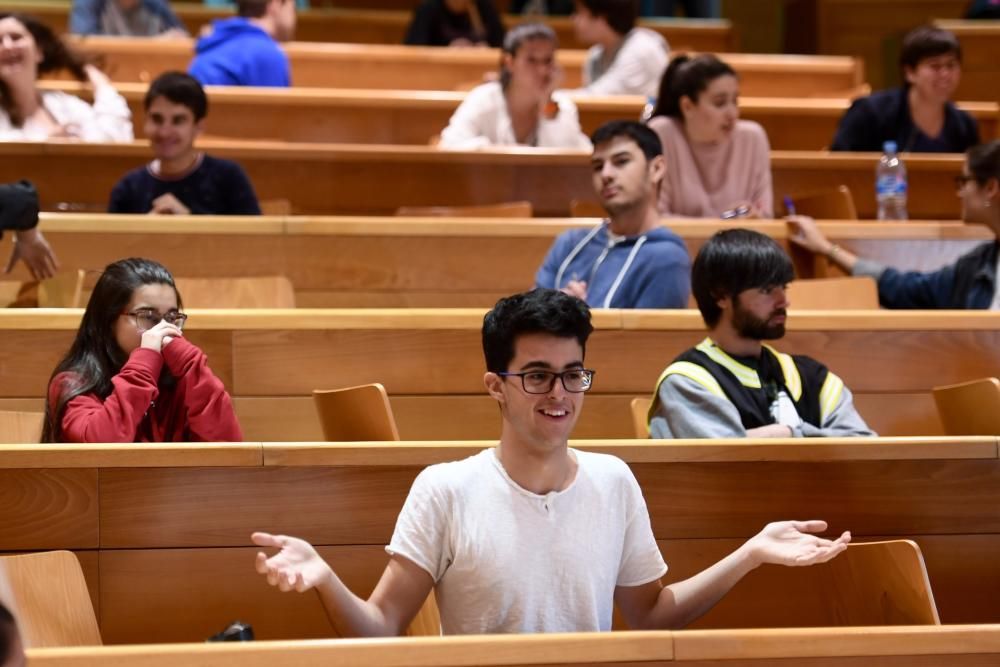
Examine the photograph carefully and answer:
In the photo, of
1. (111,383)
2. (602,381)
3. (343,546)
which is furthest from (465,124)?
(343,546)

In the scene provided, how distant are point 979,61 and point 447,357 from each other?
3090mm

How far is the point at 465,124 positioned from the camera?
12.5ft

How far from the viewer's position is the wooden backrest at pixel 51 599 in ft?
5.00

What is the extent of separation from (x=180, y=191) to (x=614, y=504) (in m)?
1.88

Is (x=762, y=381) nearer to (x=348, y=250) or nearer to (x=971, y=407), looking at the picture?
(x=971, y=407)

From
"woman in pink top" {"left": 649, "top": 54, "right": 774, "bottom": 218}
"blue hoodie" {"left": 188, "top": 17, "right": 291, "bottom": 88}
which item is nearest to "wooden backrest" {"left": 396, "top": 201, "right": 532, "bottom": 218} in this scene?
"woman in pink top" {"left": 649, "top": 54, "right": 774, "bottom": 218}

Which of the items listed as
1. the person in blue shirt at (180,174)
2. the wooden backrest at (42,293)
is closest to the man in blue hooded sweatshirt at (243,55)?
the person in blue shirt at (180,174)

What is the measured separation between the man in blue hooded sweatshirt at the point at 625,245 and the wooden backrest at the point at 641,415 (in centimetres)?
49

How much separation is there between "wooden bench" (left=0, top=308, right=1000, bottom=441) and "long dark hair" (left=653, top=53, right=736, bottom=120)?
1.01m

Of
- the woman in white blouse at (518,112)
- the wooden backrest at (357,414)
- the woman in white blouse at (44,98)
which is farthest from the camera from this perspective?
the woman in white blouse at (518,112)

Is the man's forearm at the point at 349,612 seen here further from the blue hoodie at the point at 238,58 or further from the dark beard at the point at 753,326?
the blue hoodie at the point at 238,58

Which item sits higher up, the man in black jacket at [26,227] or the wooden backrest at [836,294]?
the man in black jacket at [26,227]

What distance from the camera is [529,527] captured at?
162cm

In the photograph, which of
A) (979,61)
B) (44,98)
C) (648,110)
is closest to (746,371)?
(648,110)
